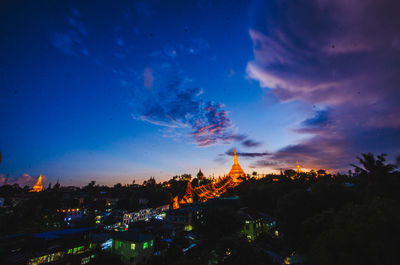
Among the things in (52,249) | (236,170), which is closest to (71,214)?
(52,249)

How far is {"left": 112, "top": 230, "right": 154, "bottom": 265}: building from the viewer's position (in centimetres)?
2044

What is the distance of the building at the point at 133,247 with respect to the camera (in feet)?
67.1

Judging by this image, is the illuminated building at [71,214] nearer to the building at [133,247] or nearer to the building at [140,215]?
the building at [140,215]

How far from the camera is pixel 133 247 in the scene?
20.6 meters

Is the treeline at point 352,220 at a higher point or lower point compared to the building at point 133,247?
higher

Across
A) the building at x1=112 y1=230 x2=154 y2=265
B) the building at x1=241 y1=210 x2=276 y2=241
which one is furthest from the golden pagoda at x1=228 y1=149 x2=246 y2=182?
the building at x1=112 y1=230 x2=154 y2=265

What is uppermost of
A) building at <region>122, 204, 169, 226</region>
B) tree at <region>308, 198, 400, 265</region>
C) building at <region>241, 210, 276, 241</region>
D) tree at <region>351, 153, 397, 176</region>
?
tree at <region>351, 153, 397, 176</region>

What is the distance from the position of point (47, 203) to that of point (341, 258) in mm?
74514

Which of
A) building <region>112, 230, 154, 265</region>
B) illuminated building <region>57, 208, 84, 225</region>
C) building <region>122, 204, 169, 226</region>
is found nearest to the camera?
building <region>112, 230, 154, 265</region>

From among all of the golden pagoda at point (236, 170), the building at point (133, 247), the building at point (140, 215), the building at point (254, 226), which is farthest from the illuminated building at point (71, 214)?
the golden pagoda at point (236, 170)

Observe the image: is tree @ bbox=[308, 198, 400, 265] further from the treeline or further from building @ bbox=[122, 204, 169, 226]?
building @ bbox=[122, 204, 169, 226]

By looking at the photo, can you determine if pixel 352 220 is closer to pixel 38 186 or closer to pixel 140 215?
pixel 140 215

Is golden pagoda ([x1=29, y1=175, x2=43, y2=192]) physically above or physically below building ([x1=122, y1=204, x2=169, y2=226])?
above

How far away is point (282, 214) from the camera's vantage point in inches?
853
